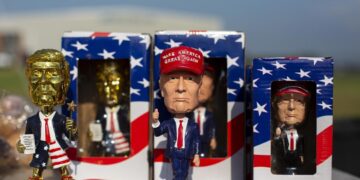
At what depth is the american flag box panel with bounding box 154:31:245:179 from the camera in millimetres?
4047

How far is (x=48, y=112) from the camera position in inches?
151

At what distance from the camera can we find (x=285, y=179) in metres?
3.81

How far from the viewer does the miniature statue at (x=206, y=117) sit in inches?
170

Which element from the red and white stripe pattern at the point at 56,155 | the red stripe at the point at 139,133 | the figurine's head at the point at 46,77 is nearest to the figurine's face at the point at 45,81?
the figurine's head at the point at 46,77

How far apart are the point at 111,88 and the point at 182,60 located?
3.46ft

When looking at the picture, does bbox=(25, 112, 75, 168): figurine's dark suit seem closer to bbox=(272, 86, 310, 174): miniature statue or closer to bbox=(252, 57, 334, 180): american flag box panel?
bbox=(252, 57, 334, 180): american flag box panel

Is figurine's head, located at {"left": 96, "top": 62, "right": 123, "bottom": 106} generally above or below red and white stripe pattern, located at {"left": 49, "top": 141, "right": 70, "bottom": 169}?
above

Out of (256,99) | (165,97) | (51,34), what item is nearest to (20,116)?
(165,97)

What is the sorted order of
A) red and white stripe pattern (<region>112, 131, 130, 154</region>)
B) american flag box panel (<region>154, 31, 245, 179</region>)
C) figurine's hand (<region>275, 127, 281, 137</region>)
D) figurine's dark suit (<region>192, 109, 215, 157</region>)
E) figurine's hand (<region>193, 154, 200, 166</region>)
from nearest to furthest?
1. figurine's hand (<region>193, 154, 200, 166</region>)
2. figurine's hand (<region>275, 127, 281, 137</region>)
3. american flag box panel (<region>154, 31, 245, 179</region>)
4. figurine's dark suit (<region>192, 109, 215, 157</region>)
5. red and white stripe pattern (<region>112, 131, 130, 154</region>)

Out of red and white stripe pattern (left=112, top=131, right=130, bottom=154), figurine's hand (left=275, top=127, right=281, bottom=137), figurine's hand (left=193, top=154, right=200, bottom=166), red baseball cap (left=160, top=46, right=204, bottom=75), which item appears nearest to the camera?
Result: red baseball cap (left=160, top=46, right=204, bottom=75)

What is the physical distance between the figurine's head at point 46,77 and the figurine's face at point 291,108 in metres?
1.58

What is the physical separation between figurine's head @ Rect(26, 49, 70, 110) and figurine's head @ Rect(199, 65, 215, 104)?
3.80 feet

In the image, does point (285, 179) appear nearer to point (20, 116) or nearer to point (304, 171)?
point (304, 171)

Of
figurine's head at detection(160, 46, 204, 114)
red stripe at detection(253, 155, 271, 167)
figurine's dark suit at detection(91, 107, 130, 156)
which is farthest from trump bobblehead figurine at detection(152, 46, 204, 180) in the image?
figurine's dark suit at detection(91, 107, 130, 156)
